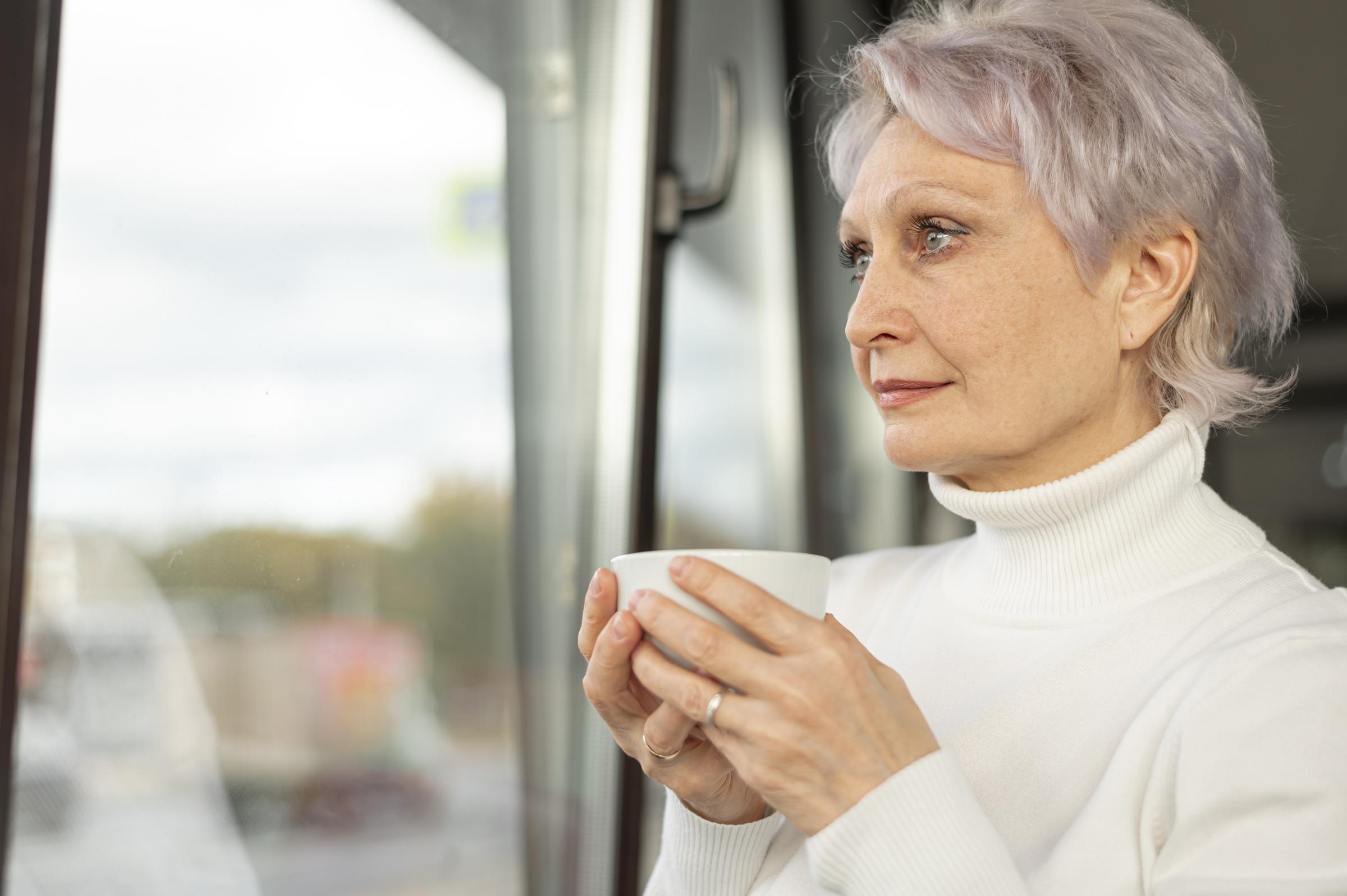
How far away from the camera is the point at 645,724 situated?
77 centimetres

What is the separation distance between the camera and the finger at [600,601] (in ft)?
2.36

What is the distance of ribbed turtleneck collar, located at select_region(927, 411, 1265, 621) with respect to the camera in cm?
94

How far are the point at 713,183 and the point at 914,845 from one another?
129 centimetres

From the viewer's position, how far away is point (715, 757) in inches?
33.5

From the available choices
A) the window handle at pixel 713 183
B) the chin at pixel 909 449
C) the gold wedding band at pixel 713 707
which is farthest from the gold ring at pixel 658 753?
the window handle at pixel 713 183

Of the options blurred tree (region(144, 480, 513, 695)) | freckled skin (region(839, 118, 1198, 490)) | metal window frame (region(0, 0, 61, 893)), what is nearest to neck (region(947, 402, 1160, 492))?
freckled skin (region(839, 118, 1198, 490))

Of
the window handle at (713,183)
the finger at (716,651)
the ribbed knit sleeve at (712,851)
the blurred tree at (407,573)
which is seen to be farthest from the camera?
the window handle at (713,183)

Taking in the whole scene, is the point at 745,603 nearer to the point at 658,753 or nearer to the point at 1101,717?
the point at 658,753

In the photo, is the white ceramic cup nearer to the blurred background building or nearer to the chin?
the chin

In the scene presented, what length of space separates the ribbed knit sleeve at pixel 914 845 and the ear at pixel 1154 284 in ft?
1.61

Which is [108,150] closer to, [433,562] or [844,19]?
[433,562]

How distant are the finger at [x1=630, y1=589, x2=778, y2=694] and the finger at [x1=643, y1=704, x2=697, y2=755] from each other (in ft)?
0.24

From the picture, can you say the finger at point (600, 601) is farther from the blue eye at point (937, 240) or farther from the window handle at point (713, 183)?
the window handle at point (713, 183)

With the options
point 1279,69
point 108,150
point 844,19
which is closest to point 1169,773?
point 108,150
